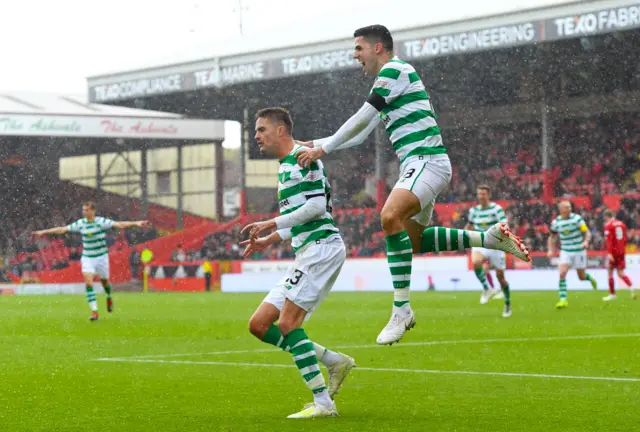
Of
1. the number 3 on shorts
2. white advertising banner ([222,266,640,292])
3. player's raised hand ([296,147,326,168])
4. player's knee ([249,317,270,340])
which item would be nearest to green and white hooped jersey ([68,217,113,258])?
white advertising banner ([222,266,640,292])

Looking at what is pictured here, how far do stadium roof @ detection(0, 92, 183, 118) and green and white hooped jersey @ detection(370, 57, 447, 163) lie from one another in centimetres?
3976

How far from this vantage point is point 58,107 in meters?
50.3

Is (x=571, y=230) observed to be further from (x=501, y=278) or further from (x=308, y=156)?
(x=308, y=156)

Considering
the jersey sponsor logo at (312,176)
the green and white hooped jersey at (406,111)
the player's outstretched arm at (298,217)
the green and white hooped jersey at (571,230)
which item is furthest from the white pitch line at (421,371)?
the green and white hooped jersey at (571,230)

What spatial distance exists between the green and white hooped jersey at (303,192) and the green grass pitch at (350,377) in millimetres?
1274

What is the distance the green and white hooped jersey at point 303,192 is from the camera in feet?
25.6

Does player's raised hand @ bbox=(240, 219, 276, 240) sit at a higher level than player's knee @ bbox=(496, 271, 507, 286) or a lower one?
higher

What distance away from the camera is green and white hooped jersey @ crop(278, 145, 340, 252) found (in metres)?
7.81

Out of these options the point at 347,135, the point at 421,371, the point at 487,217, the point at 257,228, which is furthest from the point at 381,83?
the point at 487,217

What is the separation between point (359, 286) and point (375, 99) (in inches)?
1161

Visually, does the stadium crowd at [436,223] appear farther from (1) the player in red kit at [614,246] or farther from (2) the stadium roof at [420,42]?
(1) the player in red kit at [614,246]

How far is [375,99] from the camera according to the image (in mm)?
8016

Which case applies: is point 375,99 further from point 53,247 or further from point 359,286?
point 53,247

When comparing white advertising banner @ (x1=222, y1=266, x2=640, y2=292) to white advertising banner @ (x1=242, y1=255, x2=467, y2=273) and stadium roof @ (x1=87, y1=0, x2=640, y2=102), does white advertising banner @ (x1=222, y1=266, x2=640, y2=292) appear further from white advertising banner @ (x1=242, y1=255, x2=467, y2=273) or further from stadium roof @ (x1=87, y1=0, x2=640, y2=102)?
stadium roof @ (x1=87, y1=0, x2=640, y2=102)
